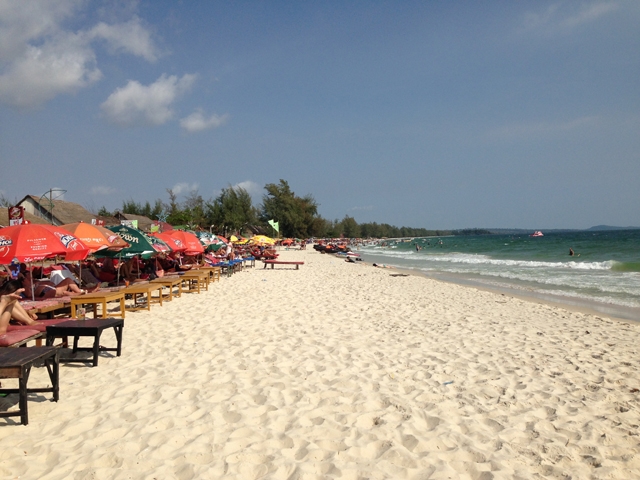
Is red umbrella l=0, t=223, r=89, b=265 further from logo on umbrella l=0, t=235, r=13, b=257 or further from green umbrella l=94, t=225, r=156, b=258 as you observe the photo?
green umbrella l=94, t=225, r=156, b=258

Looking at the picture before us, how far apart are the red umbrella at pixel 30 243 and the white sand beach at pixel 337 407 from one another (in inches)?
59.7

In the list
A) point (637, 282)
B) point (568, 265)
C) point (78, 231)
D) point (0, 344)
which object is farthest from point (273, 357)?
point (568, 265)

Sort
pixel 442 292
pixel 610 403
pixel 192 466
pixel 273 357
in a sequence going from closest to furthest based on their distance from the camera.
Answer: pixel 192 466
pixel 610 403
pixel 273 357
pixel 442 292

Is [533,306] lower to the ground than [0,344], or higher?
lower

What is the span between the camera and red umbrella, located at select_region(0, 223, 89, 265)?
584 cm

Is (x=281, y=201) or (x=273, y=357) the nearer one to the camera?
(x=273, y=357)

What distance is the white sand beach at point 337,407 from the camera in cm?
300

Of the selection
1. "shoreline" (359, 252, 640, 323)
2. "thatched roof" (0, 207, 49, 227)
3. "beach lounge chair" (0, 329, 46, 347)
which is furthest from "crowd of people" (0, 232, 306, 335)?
"shoreline" (359, 252, 640, 323)

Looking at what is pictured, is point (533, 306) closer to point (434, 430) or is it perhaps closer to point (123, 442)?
point (434, 430)

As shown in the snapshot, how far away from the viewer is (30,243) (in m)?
6.03

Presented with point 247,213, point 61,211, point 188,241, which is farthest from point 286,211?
point 188,241

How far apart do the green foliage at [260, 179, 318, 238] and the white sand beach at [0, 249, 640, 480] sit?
6796 cm

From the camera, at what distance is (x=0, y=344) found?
13.9 feet

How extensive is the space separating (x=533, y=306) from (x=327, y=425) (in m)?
9.00
